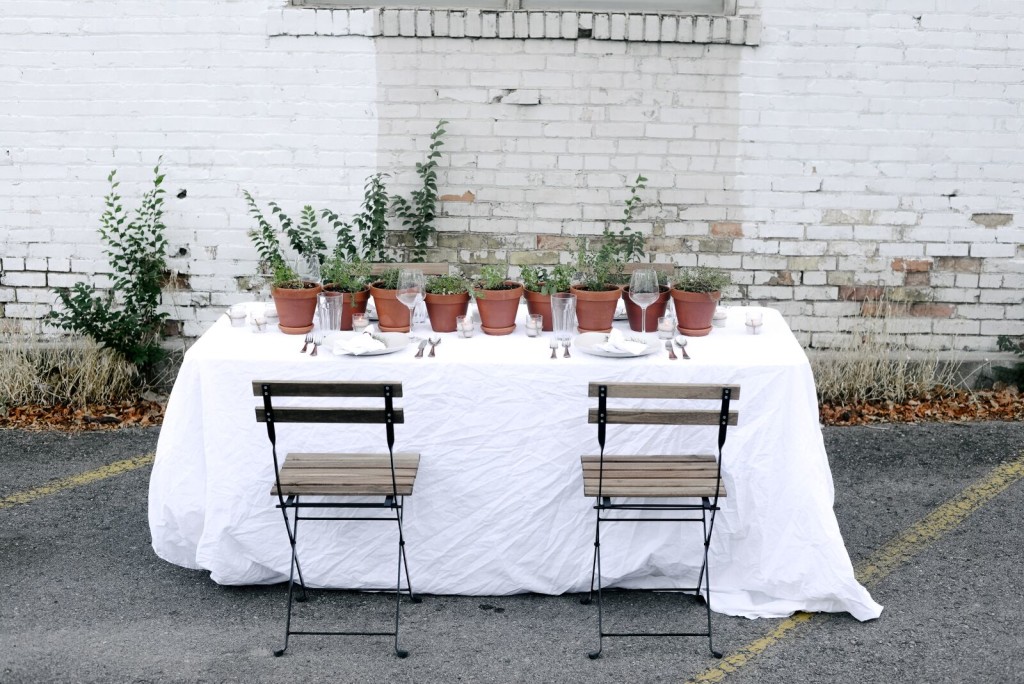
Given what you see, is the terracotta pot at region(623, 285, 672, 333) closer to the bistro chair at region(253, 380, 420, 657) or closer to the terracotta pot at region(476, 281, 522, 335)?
the terracotta pot at region(476, 281, 522, 335)

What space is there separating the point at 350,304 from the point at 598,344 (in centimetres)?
110

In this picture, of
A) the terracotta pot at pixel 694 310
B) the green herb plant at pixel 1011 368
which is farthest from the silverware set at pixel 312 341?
the green herb plant at pixel 1011 368

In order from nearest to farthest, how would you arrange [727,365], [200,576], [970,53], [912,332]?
1. [727,365]
2. [200,576]
3. [970,53]
4. [912,332]

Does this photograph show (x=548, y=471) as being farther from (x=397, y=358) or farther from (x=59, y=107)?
(x=59, y=107)

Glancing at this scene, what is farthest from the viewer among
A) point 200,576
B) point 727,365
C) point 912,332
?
point 912,332

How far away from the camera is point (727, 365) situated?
377 centimetres

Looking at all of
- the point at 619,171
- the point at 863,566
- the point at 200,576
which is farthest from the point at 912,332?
the point at 200,576

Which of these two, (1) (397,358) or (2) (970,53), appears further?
(2) (970,53)

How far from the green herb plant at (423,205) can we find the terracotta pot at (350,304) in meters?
1.90

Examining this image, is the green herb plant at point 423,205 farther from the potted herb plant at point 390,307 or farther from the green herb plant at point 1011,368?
the green herb plant at point 1011,368

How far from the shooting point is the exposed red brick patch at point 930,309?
20.8 ft

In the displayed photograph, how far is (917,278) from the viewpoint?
630 cm

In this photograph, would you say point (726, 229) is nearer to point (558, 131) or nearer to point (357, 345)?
point (558, 131)

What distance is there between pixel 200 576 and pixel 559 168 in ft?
10.7
